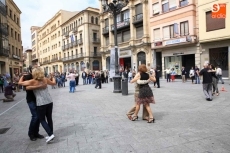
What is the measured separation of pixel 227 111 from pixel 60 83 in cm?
1675

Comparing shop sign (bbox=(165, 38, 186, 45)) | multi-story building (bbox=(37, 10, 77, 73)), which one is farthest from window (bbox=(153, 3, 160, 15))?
multi-story building (bbox=(37, 10, 77, 73))

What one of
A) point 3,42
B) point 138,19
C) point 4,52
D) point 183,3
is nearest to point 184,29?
point 183,3

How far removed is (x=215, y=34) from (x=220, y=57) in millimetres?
2384

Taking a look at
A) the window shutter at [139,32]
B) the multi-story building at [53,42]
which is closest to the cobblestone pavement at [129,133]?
the window shutter at [139,32]

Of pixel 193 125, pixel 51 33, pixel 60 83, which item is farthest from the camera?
pixel 51 33

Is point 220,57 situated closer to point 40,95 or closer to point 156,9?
point 156,9

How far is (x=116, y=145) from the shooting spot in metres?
4.05

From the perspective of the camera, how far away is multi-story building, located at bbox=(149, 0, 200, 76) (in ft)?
72.1

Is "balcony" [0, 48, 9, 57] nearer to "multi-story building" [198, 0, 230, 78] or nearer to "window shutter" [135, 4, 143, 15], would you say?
"window shutter" [135, 4, 143, 15]

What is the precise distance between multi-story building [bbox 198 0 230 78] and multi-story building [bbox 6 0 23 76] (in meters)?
27.2

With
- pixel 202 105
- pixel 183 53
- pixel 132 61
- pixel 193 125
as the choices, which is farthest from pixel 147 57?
pixel 193 125

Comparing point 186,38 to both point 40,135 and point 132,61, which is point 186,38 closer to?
point 132,61

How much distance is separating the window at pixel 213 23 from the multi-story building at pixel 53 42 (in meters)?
44.6

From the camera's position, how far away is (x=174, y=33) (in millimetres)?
23609
